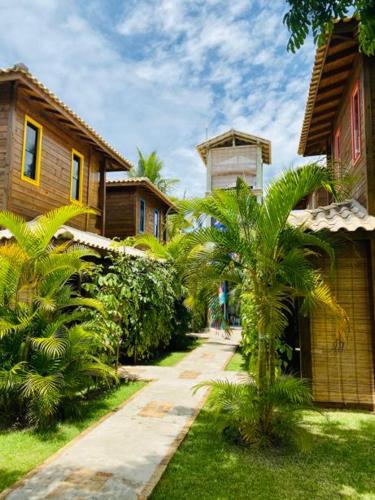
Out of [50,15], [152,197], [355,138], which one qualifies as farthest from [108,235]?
[355,138]

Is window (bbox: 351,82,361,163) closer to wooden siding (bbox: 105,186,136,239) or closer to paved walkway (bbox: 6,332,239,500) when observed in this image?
paved walkway (bbox: 6,332,239,500)

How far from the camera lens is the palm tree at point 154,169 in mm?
31219

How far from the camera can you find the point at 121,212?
20062 mm

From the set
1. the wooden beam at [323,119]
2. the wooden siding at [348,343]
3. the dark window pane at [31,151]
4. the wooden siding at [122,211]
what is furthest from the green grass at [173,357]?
the wooden beam at [323,119]

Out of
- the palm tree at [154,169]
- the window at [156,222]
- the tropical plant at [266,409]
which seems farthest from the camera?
the palm tree at [154,169]

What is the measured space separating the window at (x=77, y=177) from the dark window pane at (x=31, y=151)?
220 centimetres

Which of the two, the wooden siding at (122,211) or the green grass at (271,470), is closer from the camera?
the green grass at (271,470)

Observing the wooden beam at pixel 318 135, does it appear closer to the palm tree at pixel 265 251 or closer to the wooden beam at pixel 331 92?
the wooden beam at pixel 331 92

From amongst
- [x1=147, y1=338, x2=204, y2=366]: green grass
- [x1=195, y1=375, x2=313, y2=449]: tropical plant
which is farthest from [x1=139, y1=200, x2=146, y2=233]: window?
[x1=195, y1=375, x2=313, y2=449]: tropical plant

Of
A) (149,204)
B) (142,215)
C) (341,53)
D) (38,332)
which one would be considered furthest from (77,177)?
(341,53)

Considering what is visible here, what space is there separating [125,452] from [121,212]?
52.2 feet

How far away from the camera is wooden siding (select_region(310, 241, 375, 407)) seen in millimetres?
7000

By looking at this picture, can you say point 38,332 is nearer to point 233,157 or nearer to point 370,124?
point 370,124

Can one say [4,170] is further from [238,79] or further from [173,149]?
[173,149]
